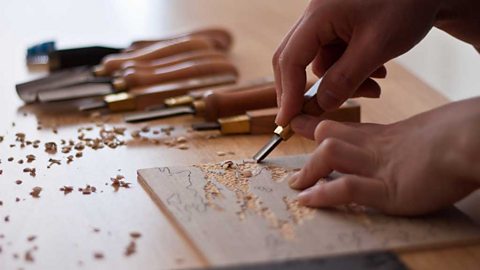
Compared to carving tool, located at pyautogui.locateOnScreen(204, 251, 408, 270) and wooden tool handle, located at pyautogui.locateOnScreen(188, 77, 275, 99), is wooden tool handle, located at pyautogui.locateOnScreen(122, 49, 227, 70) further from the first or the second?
carving tool, located at pyautogui.locateOnScreen(204, 251, 408, 270)

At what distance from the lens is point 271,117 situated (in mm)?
1302

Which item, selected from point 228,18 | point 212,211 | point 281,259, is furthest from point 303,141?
point 228,18

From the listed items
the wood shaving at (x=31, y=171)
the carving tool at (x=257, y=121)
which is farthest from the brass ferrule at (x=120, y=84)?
the wood shaving at (x=31, y=171)

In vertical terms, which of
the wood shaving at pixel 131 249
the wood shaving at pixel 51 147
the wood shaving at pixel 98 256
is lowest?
the wood shaving at pixel 51 147

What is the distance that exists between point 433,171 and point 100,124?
645mm

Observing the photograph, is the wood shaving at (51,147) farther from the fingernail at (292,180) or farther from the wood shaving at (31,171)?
the fingernail at (292,180)

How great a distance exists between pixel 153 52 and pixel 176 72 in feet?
0.36

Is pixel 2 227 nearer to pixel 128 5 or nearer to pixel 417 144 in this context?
pixel 417 144

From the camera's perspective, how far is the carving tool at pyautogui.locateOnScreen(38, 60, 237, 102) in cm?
147

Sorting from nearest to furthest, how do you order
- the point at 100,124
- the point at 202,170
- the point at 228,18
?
the point at 202,170, the point at 100,124, the point at 228,18

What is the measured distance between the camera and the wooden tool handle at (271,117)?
130cm

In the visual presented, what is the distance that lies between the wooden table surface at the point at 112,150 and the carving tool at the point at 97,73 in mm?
32

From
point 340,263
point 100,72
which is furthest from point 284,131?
point 100,72

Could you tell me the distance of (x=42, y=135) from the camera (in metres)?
1.33
